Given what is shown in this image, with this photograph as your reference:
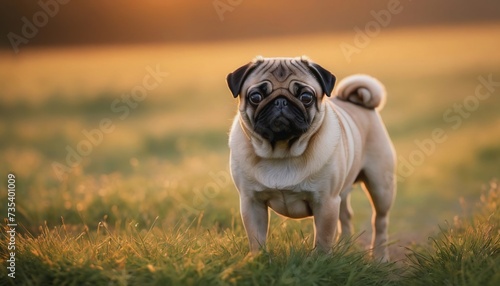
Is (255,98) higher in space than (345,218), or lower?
higher

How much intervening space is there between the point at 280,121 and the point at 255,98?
0.88 ft

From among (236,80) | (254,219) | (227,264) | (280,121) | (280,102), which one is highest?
(236,80)

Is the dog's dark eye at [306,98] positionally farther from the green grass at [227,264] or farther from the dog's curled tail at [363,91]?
the dog's curled tail at [363,91]

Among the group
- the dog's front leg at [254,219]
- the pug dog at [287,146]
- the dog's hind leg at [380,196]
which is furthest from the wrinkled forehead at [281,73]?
the dog's hind leg at [380,196]

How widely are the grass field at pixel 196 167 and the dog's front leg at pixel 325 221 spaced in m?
0.13

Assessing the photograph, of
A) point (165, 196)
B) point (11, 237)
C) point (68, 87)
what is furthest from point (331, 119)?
point (68, 87)

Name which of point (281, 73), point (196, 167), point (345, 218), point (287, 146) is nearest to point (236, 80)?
point (281, 73)

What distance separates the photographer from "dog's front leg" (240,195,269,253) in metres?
4.95

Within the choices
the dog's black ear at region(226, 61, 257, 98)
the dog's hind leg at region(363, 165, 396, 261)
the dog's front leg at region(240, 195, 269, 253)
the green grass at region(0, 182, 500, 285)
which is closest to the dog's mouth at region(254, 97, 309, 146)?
the dog's black ear at region(226, 61, 257, 98)

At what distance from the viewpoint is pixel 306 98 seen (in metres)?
4.74

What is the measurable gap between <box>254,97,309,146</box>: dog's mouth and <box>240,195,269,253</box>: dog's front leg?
581mm

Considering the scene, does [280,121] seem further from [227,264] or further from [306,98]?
[227,264]

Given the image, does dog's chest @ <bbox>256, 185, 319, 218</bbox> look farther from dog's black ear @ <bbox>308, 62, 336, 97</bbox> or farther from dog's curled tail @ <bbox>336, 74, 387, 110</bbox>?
dog's curled tail @ <bbox>336, 74, 387, 110</bbox>

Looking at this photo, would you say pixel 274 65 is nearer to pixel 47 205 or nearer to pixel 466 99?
pixel 47 205
